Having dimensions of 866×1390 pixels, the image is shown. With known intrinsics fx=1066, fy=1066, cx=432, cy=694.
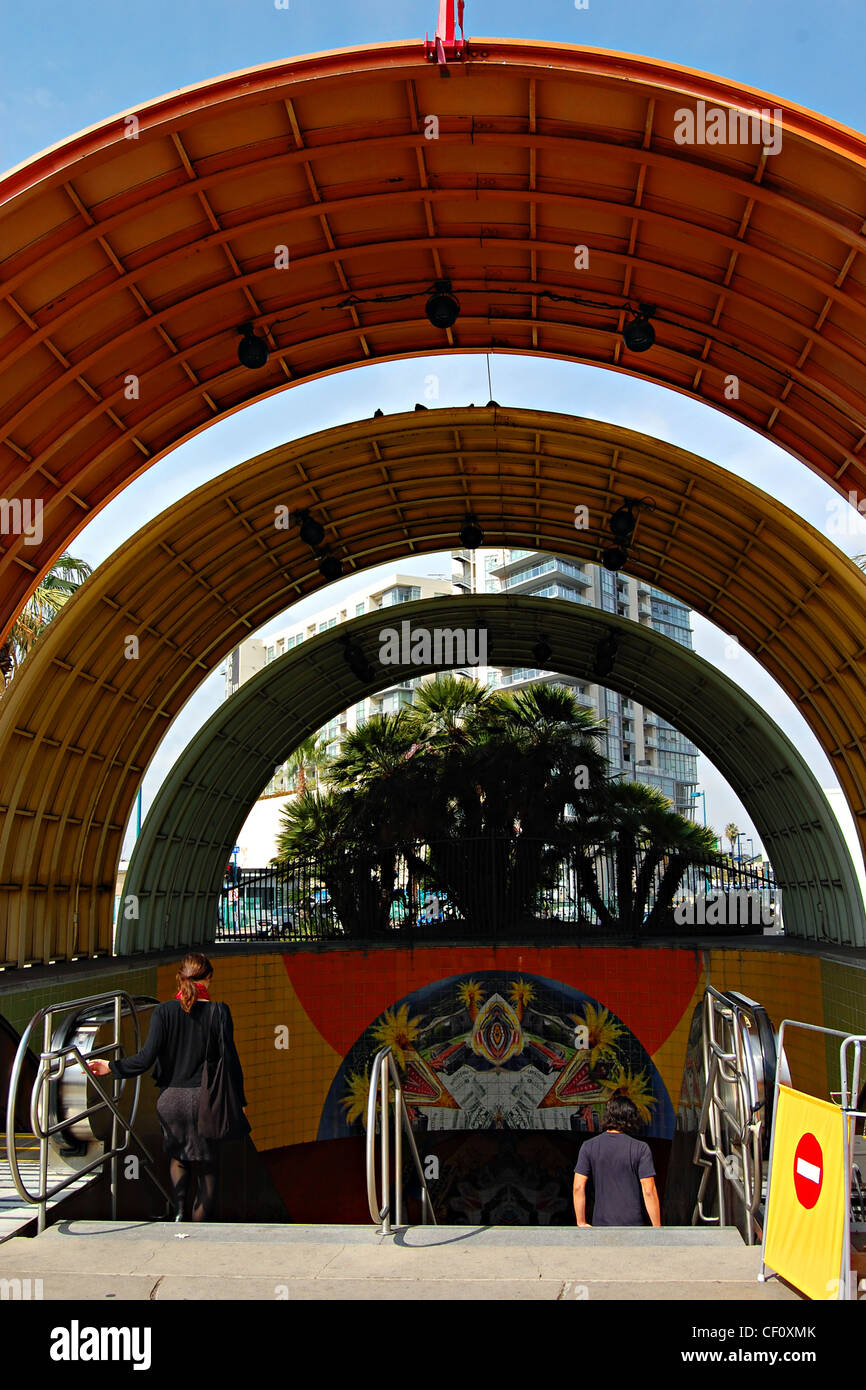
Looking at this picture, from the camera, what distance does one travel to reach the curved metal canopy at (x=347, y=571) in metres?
17.0

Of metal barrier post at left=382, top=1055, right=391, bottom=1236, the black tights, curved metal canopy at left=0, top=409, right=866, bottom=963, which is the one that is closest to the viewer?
metal barrier post at left=382, top=1055, right=391, bottom=1236

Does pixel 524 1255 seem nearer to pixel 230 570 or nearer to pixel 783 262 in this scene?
pixel 783 262

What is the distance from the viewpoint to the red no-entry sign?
528cm

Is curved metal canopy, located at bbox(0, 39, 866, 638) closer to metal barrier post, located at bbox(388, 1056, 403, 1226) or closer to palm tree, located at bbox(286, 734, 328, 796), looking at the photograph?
metal barrier post, located at bbox(388, 1056, 403, 1226)

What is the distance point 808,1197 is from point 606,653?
19.3 metres

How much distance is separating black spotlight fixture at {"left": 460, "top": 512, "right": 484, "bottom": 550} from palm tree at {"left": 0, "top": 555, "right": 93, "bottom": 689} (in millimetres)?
9681

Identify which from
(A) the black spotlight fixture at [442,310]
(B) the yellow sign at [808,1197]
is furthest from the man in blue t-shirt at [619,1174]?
(A) the black spotlight fixture at [442,310]

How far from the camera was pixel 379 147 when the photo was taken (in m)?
10.8

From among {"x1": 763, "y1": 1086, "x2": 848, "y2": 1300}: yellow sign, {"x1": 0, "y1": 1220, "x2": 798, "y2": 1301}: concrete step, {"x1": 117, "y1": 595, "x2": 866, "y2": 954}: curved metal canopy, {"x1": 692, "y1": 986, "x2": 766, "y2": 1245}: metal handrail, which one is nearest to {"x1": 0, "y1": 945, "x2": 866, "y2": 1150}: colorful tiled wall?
{"x1": 117, "y1": 595, "x2": 866, "y2": 954}: curved metal canopy

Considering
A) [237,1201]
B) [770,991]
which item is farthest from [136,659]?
[770,991]

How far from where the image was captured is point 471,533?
21219 mm

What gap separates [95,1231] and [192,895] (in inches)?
709

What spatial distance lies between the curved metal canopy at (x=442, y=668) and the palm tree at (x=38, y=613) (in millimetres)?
5578
